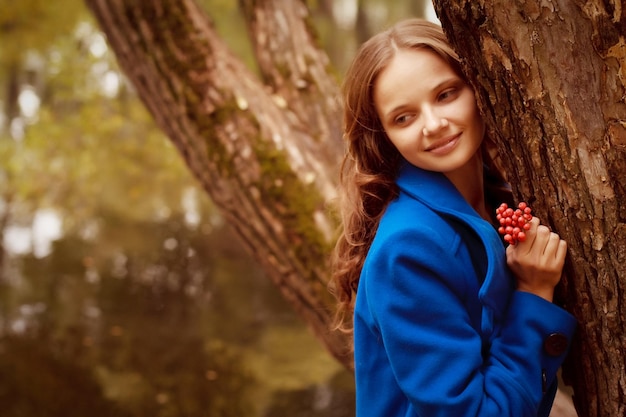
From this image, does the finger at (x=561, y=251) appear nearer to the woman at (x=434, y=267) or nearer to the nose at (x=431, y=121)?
the woman at (x=434, y=267)

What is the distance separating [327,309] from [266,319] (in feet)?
15.2

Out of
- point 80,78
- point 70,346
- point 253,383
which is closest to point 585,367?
point 253,383

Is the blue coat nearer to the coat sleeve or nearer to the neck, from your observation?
the coat sleeve

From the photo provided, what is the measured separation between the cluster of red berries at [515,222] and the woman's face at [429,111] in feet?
0.55

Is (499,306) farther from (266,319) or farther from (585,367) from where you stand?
(266,319)

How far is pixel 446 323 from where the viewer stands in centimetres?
146

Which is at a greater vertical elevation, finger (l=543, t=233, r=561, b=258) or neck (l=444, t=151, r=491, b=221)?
neck (l=444, t=151, r=491, b=221)

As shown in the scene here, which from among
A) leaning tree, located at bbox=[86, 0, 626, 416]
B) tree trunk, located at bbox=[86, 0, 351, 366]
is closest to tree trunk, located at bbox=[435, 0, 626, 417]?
leaning tree, located at bbox=[86, 0, 626, 416]

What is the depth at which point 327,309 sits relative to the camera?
2934 mm

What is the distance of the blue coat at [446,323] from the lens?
1439 millimetres

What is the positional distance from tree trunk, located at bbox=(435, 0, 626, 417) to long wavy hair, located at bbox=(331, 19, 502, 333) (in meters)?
0.21

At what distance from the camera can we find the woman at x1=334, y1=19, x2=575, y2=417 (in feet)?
4.77

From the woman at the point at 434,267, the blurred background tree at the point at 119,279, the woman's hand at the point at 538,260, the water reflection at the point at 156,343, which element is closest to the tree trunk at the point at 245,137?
the woman at the point at 434,267

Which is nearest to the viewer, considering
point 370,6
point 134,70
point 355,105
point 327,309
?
point 355,105
